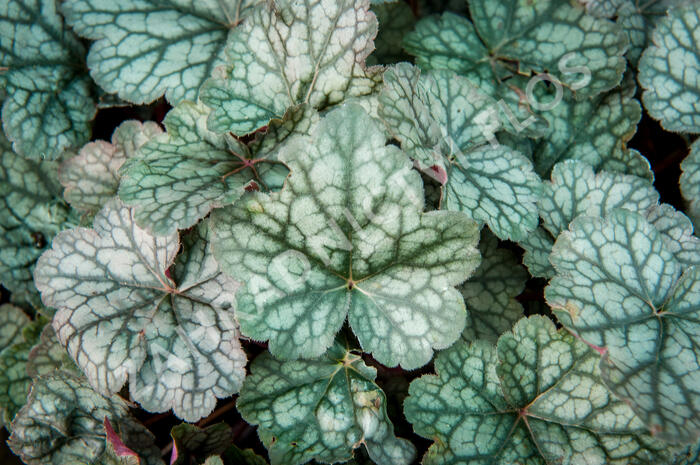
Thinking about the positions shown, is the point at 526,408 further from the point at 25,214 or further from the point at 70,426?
the point at 25,214

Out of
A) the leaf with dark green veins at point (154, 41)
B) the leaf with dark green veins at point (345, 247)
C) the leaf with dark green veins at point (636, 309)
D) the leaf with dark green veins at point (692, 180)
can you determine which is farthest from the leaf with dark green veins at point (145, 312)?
the leaf with dark green veins at point (692, 180)

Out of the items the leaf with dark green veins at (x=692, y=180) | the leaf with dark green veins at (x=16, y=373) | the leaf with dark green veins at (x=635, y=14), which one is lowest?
the leaf with dark green veins at (x=16, y=373)

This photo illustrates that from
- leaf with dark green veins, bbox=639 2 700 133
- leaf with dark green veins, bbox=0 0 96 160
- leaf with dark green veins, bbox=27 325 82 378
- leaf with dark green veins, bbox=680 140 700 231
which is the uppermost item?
leaf with dark green veins, bbox=639 2 700 133

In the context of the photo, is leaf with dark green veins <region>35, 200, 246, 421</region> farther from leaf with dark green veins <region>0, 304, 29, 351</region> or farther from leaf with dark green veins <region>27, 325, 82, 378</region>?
leaf with dark green veins <region>0, 304, 29, 351</region>

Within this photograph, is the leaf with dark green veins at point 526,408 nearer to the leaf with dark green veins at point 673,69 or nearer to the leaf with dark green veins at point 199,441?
the leaf with dark green veins at point 199,441

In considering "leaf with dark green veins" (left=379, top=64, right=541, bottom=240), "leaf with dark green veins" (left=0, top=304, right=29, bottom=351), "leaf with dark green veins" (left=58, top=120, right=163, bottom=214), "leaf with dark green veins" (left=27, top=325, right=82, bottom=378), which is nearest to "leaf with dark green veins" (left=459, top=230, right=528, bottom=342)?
"leaf with dark green veins" (left=379, top=64, right=541, bottom=240)

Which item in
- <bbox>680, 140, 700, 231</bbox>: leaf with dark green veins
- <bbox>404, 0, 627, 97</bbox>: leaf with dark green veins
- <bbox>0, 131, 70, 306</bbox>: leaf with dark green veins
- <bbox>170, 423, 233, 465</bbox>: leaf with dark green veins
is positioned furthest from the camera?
<bbox>0, 131, 70, 306</bbox>: leaf with dark green veins

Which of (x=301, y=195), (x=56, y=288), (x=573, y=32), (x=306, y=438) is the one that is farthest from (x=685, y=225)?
(x=56, y=288)
